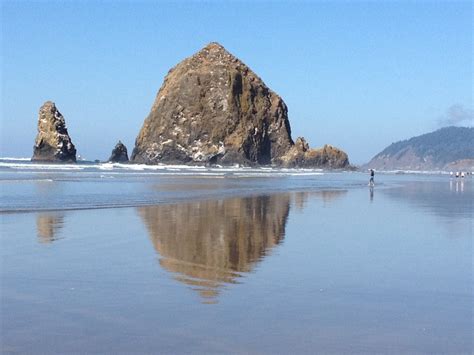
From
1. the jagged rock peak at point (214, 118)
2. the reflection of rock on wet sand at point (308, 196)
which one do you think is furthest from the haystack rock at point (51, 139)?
the reflection of rock on wet sand at point (308, 196)

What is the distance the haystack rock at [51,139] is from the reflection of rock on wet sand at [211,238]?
9483 centimetres

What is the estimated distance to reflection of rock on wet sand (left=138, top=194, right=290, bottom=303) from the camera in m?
9.10

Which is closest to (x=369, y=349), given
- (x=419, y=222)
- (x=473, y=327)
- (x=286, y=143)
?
(x=473, y=327)

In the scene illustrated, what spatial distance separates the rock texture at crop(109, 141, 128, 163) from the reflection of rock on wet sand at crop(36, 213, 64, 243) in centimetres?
11125

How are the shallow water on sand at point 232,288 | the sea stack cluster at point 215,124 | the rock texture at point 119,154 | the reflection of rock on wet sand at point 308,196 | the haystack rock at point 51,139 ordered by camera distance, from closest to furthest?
the shallow water on sand at point 232,288, the reflection of rock on wet sand at point 308,196, the haystack rock at point 51,139, the sea stack cluster at point 215,124, the rock texture at point 119,154

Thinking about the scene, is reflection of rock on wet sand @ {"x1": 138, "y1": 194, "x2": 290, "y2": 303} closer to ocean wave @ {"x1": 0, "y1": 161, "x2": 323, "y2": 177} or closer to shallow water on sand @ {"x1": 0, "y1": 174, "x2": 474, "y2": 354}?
shallow water on sand @ {"x1": 0, "y1": 174, "x2": 474, "y2": 354}

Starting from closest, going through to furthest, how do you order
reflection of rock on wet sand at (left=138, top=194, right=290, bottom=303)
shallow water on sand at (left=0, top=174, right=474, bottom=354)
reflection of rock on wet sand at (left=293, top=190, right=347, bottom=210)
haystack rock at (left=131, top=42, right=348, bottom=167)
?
shallow water on sand at (left=0, top=174, right=474, bottom=354) → reflection of rock on wet sand at (left=138, top=194, right=290, bottom=303) → reflection of rock on wet sand at (left=293, top=190, right=347, bottom=210) → haystack rock at (left=131, top=42, right=348, bottom=167)

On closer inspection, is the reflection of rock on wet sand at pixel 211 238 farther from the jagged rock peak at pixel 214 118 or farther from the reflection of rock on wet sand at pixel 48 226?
the jagged rock peak at pixel 214 118

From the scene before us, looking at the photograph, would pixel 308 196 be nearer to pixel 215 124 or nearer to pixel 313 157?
pixel 215 124

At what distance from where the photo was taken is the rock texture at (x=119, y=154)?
5012 inches

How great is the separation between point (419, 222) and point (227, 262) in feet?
30.2

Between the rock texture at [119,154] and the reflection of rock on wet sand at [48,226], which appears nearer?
the reflection of rock on wet sand at [48,226]

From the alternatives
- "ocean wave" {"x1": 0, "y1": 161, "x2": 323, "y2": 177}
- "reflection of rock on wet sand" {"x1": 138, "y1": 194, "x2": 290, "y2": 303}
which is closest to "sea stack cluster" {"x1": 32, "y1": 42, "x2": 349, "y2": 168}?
"ocean wave" {"x1": 0, "y1": 161, "x2": 323, "y2": 177}

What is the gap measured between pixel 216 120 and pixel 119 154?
71.5 feet
